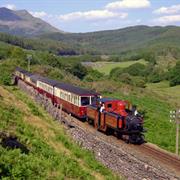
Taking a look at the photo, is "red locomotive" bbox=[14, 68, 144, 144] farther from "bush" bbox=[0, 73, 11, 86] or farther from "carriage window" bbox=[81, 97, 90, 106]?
"bush" bbox=[0, 73, 11, 86]

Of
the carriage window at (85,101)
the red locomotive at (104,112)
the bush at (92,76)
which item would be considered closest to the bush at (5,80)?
the red locomotive at (104,112)

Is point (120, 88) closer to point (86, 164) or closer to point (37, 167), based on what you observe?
point (86, 164)

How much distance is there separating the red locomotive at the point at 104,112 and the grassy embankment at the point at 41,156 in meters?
3.32

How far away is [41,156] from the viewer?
22.1 metres

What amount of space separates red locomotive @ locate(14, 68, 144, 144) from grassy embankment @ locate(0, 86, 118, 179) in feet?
10.9

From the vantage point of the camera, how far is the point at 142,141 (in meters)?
32.8

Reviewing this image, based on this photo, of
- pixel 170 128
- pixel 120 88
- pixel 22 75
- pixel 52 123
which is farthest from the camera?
pixel 120 88

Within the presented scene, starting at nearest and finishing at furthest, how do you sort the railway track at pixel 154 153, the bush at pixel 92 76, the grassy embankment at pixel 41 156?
the grassy embankment at pixel 41 156
the railway track at pixel 154 153
the bush at pixel 92 76

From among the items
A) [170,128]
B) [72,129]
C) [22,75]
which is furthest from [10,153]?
[22,75]

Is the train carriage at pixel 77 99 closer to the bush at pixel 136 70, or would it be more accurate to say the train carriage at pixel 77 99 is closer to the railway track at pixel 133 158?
the railway track at pixel 133 158

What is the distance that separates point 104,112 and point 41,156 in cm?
1216

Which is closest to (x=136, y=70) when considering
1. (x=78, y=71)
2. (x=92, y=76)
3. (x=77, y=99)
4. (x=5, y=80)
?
(x=78, y=71)

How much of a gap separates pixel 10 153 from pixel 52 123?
17597 millimetres

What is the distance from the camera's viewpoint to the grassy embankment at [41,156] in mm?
18188
